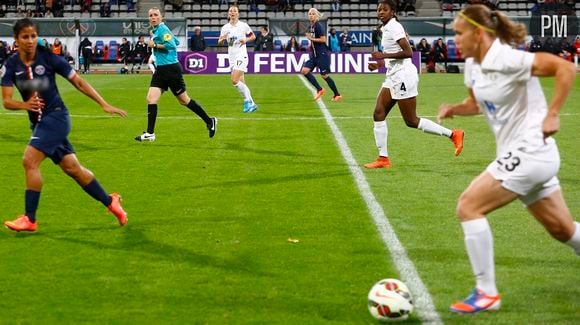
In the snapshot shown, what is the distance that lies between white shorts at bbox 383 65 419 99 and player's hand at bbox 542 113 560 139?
7195mm

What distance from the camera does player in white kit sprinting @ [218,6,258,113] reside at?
22.4 m

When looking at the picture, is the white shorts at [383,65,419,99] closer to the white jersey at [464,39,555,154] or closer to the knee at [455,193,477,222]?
the white jersey at [464,39,555,154]

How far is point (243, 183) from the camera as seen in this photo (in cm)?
1227

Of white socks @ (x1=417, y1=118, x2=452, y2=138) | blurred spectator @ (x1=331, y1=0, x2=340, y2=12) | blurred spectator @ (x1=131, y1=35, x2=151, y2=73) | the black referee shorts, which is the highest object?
blurred spectator @ (x1=331, y1=0, x2=340, y2=12)

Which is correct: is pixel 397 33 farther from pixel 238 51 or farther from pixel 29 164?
pixel 238 51

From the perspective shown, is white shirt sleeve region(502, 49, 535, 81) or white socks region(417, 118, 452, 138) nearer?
white shirt sleeve region(502, 49, 535, 81)

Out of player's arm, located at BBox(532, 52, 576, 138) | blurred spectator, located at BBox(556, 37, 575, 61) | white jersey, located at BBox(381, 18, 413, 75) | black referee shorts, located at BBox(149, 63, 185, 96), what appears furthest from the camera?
blurred spectator, located at BBox(556, 37, 575, 61)

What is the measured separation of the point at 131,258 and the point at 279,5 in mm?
44376

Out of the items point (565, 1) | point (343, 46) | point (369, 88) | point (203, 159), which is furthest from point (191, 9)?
point (203, 159)

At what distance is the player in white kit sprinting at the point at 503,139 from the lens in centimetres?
618

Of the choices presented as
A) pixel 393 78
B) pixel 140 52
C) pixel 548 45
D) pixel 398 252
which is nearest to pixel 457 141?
pixel 393 78

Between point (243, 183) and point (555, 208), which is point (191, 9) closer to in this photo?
point (243, 183)

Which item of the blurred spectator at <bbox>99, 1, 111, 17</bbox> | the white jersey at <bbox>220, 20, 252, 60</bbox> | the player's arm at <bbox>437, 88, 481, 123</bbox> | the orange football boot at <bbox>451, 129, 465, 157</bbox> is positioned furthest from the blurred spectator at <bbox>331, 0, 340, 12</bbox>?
the player's arm at <bbox>437, 88, 481, 123</bbox>

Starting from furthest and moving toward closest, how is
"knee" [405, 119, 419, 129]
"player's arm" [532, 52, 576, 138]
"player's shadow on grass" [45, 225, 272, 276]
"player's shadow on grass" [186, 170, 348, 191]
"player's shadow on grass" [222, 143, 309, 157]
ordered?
"player's shadow on grass" [222, 143, 309, 157]
"knee" [405, 119, 419, 129]
"player's shadow on grass" [186, 170, 348, 191]
"player's shadow on grass" [45, 225, 272, 276]
"player's arm" [532, 52, 576, 138]
